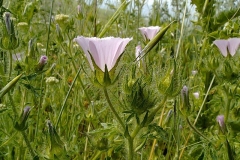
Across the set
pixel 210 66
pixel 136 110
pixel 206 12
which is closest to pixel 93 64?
pixel 136 110

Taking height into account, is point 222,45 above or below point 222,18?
below

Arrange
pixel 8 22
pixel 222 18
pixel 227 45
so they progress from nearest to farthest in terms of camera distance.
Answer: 1. pixel 8 22
2. pixel 227 45
3. pixel 222 18

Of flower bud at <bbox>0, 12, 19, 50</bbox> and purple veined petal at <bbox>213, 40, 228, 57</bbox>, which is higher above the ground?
flower bud at <bbox>0, 12, 19, 50</bbox>

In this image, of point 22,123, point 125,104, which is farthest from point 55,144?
point 125,104

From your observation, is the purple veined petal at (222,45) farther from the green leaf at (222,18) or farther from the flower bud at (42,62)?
the flower bud at (42,62)

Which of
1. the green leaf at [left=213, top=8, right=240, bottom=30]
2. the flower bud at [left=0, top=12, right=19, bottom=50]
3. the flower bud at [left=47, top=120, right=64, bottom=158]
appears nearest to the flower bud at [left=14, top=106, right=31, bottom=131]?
the flower bud at [left=47, top=120, right=64, bottom=158]

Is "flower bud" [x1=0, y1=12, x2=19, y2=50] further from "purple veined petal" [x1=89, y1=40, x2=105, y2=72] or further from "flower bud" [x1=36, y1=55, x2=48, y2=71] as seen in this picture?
"purple veined petal" [x1=89, y1=40, x2=105, y2=72]

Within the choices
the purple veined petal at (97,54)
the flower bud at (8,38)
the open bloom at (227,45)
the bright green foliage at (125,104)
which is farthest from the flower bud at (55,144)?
the open bloom at (227,45)

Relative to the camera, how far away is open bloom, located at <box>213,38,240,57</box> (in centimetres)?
169

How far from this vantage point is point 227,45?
1.69 metres

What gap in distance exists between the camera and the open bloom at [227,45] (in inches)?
66.6

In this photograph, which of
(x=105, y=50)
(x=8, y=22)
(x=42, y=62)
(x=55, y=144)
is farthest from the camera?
(x=42, y=62)

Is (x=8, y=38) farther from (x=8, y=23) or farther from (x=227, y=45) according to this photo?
(x=227, y=45)

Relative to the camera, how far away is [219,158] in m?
1.46
